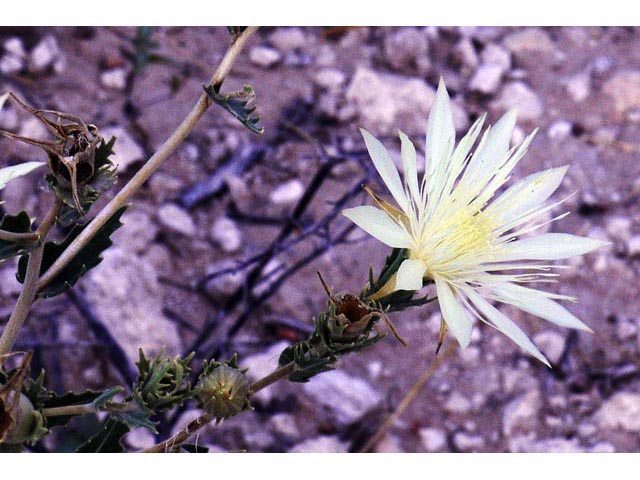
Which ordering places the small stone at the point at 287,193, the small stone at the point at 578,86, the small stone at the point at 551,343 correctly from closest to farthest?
the small stone at the point at 551,343
the small stone at the point at 287,193
the small stone at the point at 578,86

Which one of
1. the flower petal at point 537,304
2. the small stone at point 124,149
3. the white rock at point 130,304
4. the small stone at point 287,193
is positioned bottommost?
the white rock at point 130,304

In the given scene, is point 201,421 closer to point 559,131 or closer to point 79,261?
point 79,261

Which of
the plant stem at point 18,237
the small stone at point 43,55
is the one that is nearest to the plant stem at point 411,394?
the plant stem at point 18,237

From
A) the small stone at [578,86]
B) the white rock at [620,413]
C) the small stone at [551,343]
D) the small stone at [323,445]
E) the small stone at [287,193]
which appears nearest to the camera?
the small stone at [323,445]

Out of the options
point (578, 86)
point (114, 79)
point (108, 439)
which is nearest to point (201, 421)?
point (108, 439)

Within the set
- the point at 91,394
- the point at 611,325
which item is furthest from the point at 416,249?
the point at 611,325

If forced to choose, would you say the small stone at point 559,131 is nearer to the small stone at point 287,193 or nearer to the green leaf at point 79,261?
the small stone at point 287,193

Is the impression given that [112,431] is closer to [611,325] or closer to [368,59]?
[611,325]

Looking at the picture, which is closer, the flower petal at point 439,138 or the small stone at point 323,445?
the flower petal at point 439,138
